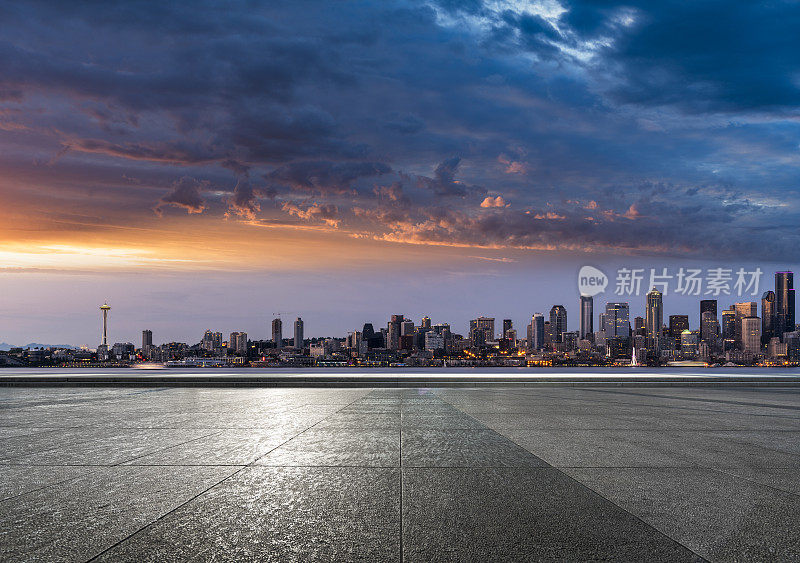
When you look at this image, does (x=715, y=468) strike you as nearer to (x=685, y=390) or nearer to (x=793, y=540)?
(x=793, y=540)

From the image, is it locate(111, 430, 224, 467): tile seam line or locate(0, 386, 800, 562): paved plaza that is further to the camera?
locate(111, 430, 224, 467): tile seam line

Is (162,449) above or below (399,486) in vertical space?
below

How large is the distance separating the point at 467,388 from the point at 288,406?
33.8 feet

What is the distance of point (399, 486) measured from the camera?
7.67 meters

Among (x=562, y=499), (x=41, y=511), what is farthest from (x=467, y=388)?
(x=41, y=511)

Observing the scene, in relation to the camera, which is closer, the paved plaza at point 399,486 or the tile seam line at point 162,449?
the paved plaza at point 399,486

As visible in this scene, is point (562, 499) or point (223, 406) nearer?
point (562, 499)

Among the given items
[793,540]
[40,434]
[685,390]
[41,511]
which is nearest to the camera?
[793,540]

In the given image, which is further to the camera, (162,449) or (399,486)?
(162,449)

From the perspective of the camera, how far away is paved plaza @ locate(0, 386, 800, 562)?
544 centimetres

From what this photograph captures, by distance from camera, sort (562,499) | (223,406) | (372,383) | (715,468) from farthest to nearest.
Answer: (372,383), (223,406), (715,468), (562,499)

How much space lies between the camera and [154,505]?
6730 millimetres

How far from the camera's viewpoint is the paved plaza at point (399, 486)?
544 centimetres

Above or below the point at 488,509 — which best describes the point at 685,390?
below
